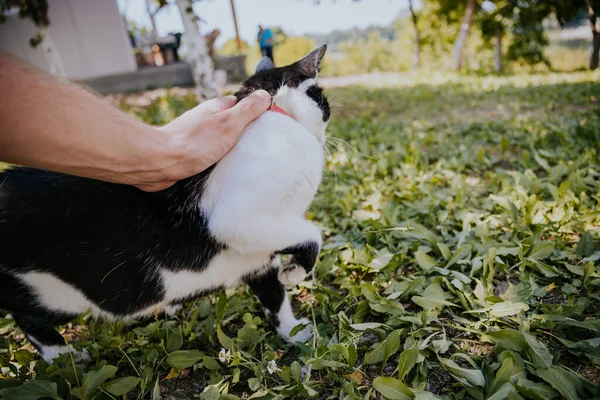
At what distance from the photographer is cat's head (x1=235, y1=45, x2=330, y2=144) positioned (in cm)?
158

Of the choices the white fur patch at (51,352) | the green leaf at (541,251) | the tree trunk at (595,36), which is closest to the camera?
the white fur patch at (51,352)

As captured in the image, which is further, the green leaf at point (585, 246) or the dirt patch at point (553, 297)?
the green leaf at point (585, 246)

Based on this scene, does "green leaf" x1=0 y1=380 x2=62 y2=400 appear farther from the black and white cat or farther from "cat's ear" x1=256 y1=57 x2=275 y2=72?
"cat's ear" x1=256 y1=57 x2=275 y2=72

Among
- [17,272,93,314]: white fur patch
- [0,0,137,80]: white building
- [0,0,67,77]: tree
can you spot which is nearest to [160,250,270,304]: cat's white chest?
[17,272,93,314]: white fur patch

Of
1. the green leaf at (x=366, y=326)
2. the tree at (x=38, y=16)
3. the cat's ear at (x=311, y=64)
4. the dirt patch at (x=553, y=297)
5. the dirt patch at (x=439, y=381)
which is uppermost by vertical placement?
the tree at (x=38, y=16)

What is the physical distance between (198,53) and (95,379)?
5621 mm

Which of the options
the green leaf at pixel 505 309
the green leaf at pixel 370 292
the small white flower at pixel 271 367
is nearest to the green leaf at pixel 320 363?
the small white flower at pixel 271 367

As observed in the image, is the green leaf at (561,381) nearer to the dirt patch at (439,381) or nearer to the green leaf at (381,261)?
the dirt patch at (439,381)

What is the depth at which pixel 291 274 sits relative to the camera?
148 centimetres

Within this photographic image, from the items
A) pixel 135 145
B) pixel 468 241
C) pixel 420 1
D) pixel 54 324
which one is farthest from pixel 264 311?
pixel 420 1

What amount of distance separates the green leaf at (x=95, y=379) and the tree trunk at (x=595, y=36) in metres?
12.1

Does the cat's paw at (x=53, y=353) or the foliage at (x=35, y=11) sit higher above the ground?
the foliage at (x=35, y=11)

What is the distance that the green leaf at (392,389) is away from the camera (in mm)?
1136

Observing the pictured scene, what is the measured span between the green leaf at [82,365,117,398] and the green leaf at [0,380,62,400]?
100 millimetres
